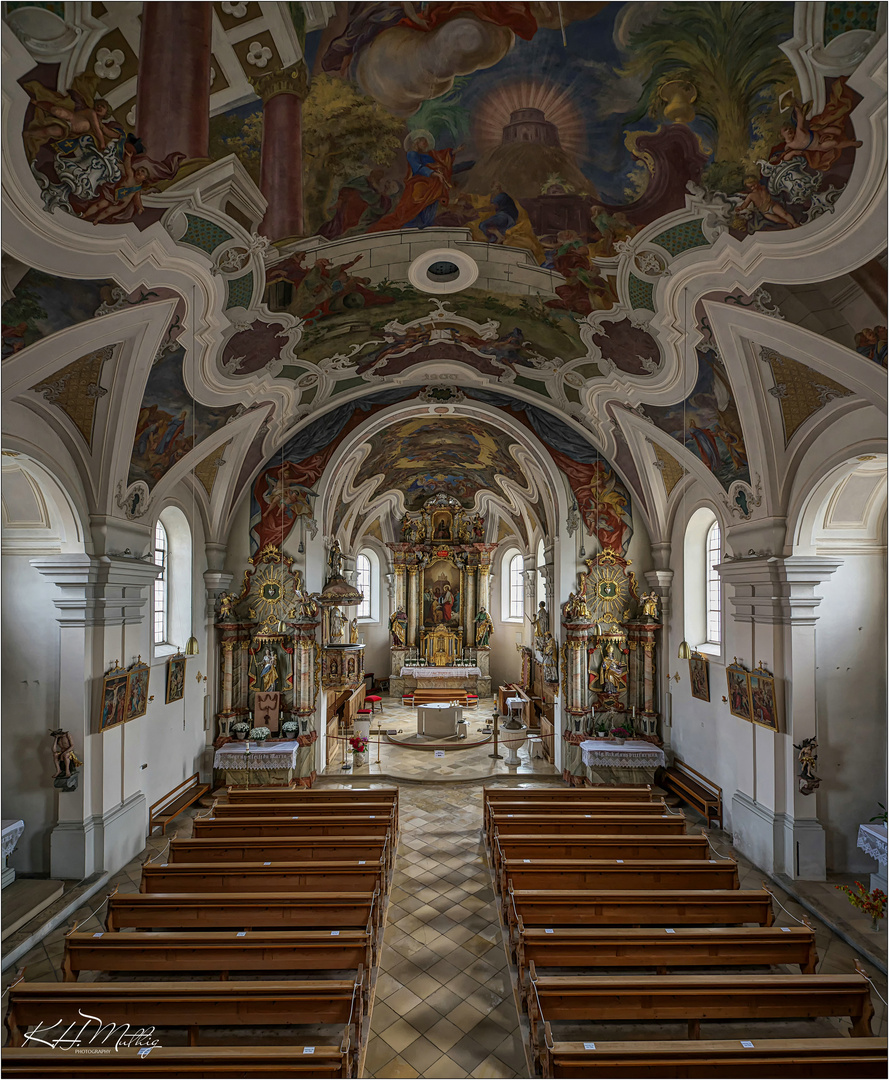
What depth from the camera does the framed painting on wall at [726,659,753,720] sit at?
1096 centimetres

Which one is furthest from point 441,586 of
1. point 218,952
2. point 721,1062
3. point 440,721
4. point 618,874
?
point 721,1062

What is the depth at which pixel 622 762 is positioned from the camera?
1473 cm

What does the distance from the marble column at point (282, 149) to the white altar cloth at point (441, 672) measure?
68.4ft

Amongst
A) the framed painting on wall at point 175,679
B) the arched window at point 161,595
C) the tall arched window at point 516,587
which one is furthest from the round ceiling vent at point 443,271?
the tall arched window at point 516,587

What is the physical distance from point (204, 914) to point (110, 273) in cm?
765

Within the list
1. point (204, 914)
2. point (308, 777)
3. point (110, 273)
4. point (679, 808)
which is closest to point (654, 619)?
point (679, 808)

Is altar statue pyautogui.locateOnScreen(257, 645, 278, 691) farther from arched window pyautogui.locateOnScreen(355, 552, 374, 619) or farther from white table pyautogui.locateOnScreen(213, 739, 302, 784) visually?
arched window pyautogui.locateOnScreen(355, 552, 374, 619)

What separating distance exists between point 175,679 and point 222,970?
797cm

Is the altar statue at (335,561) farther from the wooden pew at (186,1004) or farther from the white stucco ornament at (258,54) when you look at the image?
the white stucco ornament at (258,54)

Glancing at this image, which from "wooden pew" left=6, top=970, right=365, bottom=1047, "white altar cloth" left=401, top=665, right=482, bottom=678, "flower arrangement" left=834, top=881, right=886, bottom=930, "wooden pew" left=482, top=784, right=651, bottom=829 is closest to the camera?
"wooden pew" left=6, top=970, right=365, bottom=1047

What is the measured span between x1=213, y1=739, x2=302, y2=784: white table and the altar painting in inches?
566

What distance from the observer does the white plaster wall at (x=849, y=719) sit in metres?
10.0

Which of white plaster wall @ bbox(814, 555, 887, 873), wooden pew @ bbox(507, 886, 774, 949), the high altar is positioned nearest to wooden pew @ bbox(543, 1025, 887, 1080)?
wooden pew @ bbox(507, 886, 774, 949)

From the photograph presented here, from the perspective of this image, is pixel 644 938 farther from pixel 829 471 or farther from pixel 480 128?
pixel 480 128
